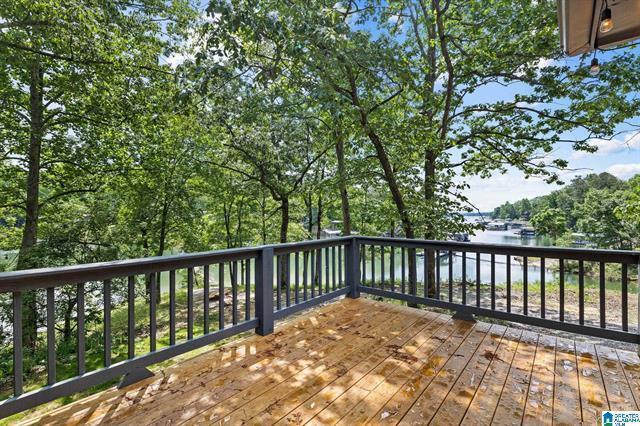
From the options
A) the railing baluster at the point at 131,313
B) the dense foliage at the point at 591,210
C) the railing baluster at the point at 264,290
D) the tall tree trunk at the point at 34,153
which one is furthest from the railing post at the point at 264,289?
the dense foliage at the point at 591,210

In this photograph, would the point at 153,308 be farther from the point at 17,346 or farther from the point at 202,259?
the point at 17,346

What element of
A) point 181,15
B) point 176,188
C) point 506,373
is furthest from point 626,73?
point 176,188

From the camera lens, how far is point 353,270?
444 centimetres

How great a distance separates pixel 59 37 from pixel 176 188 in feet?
18.0

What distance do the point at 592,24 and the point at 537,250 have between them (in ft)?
6.39

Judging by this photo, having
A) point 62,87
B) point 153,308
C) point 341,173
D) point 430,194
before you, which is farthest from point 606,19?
point 62,87

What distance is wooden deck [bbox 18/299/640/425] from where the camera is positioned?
1921 millimetres

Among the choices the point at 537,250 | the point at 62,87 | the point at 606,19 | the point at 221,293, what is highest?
the point at 62,87

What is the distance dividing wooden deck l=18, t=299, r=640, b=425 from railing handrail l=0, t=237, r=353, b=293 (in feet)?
2.82

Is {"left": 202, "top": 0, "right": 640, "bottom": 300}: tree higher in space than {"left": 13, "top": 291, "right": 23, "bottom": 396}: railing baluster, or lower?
higher

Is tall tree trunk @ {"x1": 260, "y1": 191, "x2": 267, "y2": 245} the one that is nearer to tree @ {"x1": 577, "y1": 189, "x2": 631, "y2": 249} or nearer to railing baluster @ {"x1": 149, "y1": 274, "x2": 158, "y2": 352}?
railing baluster @ {"x1": 149, "y1": 274, "x2": 158, "y2": 352}

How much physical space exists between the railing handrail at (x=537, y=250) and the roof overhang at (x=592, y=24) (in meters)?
1.72

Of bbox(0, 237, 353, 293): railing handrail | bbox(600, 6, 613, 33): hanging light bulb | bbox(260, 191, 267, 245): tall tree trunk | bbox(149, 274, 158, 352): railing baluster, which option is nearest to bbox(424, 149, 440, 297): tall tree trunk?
bbox(0, 237, 353, 293): railing handrail

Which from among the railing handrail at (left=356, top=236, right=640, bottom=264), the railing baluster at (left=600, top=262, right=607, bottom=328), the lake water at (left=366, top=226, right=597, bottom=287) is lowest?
the lake water at (left=366, top=226, right=597, bottom=287)
